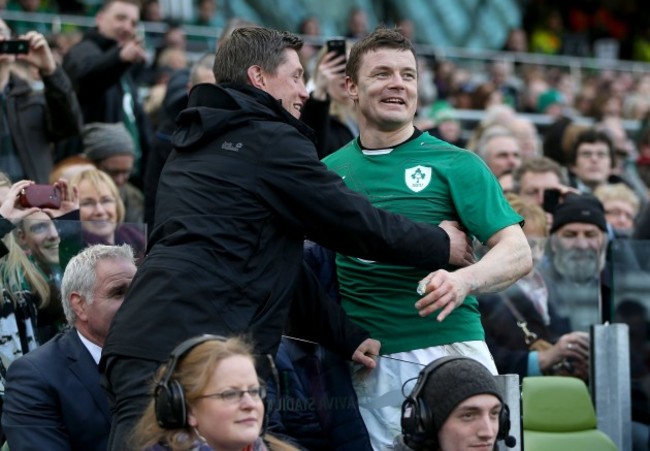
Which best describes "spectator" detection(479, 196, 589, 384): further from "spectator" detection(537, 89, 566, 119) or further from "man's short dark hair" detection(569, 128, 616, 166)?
"spectator" detection(537, 89, 566, 119)

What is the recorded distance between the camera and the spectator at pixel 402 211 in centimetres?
558

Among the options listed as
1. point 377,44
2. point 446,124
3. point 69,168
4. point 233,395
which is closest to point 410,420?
point 233,395

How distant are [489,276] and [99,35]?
518 cm

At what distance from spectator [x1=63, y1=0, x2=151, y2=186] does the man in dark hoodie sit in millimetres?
4188

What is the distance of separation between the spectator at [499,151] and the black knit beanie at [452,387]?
16.9 feet

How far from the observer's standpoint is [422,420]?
16.3ft

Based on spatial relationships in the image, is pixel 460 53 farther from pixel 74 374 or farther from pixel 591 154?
pixel 74 374

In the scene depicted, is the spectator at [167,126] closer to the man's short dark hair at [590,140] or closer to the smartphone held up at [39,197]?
the smartphone held up at [39,197]

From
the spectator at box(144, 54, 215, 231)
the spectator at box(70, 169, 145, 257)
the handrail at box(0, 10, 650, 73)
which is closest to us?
the spectator at box(70, 169, 145, 257)

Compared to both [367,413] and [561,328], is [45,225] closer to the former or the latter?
[367,413]

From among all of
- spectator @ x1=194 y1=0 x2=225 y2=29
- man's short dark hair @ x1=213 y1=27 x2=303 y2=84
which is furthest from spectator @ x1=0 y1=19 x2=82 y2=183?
spectator @ x1=194 y1=0 x2=225 y2=29

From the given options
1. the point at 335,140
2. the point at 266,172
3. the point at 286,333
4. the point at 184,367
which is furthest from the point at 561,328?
the point at 184,367

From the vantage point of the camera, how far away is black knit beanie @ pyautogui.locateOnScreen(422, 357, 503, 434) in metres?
5.00

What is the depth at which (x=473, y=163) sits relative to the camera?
224 inches
